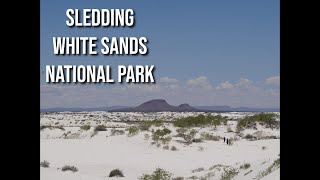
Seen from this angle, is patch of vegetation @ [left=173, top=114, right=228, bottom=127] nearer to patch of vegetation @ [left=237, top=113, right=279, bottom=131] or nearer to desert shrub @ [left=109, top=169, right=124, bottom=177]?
patch of vegetation @ [left=237, top=113, right=279, bottom=131]

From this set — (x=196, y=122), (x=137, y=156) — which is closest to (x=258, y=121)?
(x=196, y=122)

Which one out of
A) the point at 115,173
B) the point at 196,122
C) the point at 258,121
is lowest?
the point at 115,173

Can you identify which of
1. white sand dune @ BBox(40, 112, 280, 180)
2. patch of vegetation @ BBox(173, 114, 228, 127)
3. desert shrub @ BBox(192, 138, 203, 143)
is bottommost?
white sand dune @ BBox(40, 112, 280, 180)

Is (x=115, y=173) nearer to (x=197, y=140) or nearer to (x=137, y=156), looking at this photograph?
(x=137, y=156)

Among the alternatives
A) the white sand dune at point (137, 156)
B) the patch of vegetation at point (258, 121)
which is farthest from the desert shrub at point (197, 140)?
the patch of vegetation at point (258, 121)

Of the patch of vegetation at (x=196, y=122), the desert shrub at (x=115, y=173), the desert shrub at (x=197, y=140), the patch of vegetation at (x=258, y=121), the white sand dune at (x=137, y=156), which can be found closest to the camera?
the desert shrub at (x=115, y=173)

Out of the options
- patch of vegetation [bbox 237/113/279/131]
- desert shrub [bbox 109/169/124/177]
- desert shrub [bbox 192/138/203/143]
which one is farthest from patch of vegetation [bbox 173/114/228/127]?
desert shrub [bbox 109/169/124/177]

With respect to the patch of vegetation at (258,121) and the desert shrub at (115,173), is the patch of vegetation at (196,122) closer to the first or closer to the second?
the patch of vegetation at (258,121)

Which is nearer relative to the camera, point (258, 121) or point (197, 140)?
point (197, 140)
